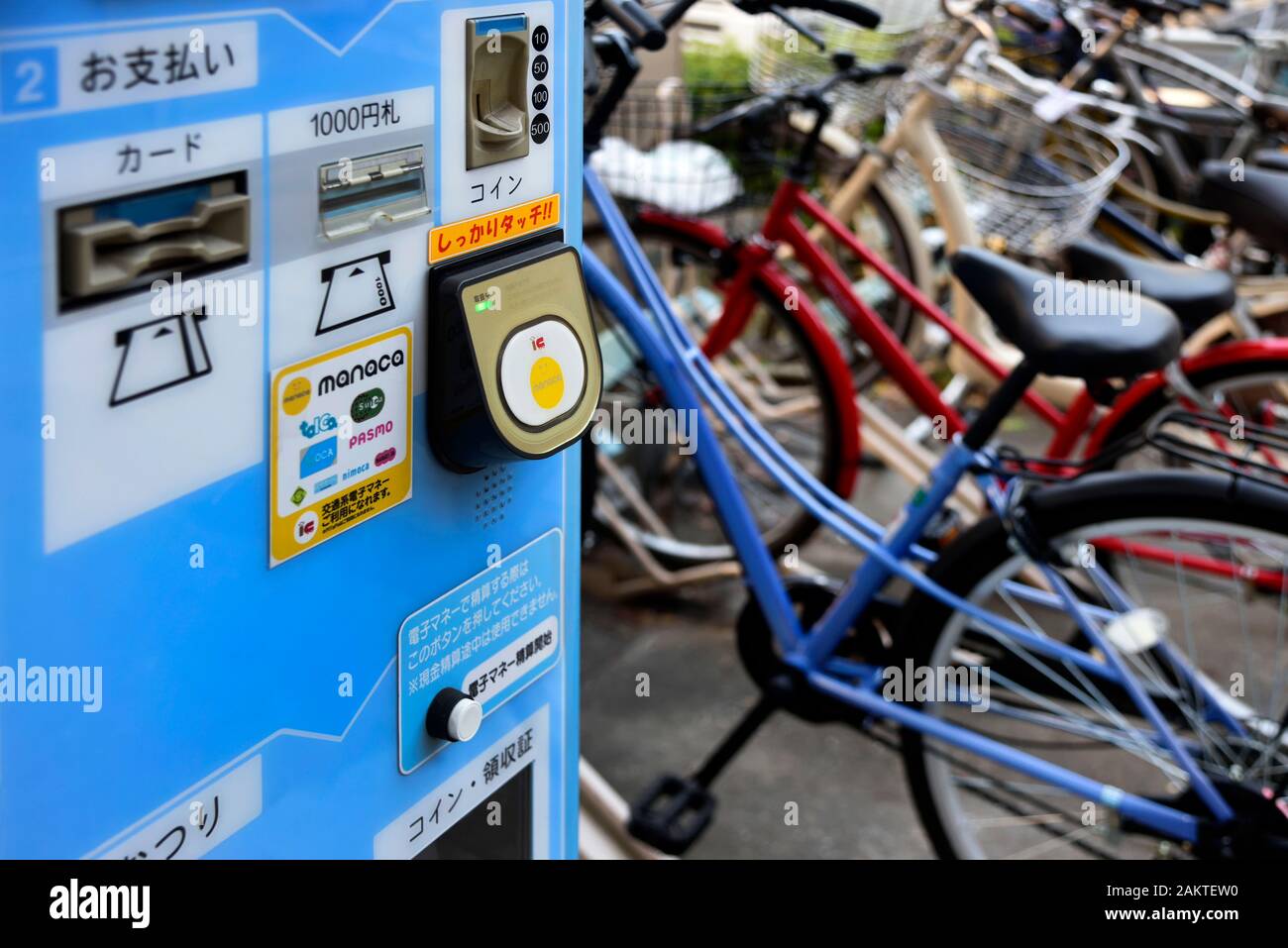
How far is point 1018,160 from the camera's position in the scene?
369cm

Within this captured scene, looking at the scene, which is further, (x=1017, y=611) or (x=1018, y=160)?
(x=1018, y=160)

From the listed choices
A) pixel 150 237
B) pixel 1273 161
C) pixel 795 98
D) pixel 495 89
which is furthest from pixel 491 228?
pixel 1273 161

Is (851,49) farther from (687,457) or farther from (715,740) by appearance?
(715,740)

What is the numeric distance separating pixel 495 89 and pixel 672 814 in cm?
160

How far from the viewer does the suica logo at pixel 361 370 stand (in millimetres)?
1013

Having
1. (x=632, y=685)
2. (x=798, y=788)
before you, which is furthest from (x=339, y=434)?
(x=632, y=685)

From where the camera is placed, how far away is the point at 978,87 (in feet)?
12.5

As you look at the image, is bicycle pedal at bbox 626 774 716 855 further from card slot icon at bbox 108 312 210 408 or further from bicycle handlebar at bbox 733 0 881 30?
card slot icon at bbox 108 312 210 408

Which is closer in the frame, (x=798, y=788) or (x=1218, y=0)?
(x=798, y=788)

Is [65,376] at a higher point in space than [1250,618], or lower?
higher

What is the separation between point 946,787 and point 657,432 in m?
0.82

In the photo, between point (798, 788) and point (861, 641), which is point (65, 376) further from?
point (798, 788)
